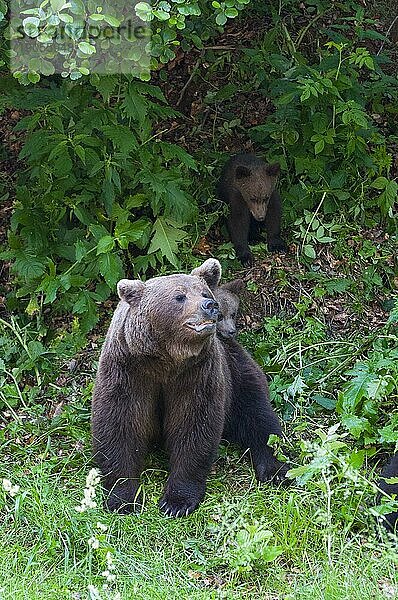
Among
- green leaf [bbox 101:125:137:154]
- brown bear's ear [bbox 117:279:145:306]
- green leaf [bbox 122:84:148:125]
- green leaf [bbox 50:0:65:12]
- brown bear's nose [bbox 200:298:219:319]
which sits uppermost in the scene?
green leaf [bbox 50:0:65:12]

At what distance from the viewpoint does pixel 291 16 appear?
11234 millimetres

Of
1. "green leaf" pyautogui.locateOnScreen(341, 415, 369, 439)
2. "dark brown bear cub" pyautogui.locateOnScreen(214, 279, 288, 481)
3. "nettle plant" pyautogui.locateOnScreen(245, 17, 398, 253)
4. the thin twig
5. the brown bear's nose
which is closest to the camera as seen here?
the brown bear's nose

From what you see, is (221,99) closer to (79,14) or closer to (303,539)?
(79,14)

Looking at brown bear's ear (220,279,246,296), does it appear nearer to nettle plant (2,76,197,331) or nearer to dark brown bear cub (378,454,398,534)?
nettle plant (2,76,197,331)

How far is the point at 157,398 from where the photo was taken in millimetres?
6172

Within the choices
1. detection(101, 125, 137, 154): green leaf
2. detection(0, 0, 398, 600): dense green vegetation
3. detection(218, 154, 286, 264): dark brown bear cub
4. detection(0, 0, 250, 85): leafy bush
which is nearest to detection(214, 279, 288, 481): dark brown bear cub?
detection(0, 0, 398, 600): dense green vegetation

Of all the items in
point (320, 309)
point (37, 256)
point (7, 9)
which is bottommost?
point (320, 309)

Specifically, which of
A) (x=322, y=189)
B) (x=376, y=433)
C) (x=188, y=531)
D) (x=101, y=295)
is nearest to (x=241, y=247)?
(x=322, y=189)

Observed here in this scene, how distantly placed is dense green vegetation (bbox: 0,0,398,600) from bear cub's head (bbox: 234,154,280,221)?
0.33 m

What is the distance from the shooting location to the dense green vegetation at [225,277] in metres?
5.32

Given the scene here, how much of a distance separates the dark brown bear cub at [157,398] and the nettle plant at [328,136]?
11.0ft

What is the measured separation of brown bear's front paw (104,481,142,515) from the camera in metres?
6.06

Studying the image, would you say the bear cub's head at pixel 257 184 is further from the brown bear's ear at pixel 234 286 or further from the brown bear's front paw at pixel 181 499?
the brown bear's front paw at pixel 181 499

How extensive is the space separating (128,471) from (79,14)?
9.63ft
